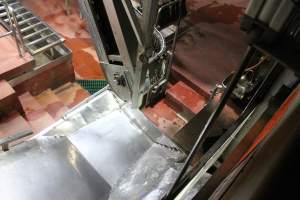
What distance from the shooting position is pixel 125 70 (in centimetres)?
260

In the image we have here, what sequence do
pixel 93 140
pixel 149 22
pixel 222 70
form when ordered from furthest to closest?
pixel 222 70 < pixel 93 140 < pixel 149 22

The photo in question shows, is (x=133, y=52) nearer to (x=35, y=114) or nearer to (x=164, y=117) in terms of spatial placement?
(x=164, y=117)

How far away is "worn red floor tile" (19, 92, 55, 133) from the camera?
2971 mm

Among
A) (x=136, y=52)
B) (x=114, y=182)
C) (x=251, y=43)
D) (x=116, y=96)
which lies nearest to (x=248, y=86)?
(x=136, y=52)

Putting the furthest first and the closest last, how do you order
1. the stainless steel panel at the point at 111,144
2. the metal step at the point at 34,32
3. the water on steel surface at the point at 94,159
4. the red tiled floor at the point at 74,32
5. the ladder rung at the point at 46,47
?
the red tiled floor at the point at 74,32
the metal step at the point at 34,32
the ladder rung at the point at 46,47
the stainless steel panel at the point at 111,144
the water on steel surface at the point at 94,159

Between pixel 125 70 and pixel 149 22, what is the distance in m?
0.69

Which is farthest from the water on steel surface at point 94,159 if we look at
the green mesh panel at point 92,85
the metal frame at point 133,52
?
the green mesh panel at point 92,85

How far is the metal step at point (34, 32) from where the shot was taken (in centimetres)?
325

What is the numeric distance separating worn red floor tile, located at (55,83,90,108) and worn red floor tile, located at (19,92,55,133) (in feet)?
1.32

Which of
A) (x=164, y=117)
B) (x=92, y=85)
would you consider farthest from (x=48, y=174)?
(x=92, y=85)

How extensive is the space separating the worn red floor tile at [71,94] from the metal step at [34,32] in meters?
0.58

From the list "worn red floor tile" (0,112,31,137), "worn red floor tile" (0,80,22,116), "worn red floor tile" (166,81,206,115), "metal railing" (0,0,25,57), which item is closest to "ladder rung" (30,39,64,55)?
"metal railing" (0,0,25,57)

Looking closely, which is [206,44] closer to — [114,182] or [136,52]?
[136,52]

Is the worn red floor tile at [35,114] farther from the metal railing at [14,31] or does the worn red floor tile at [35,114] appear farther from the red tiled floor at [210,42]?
the red tiled floor at [210,42]
